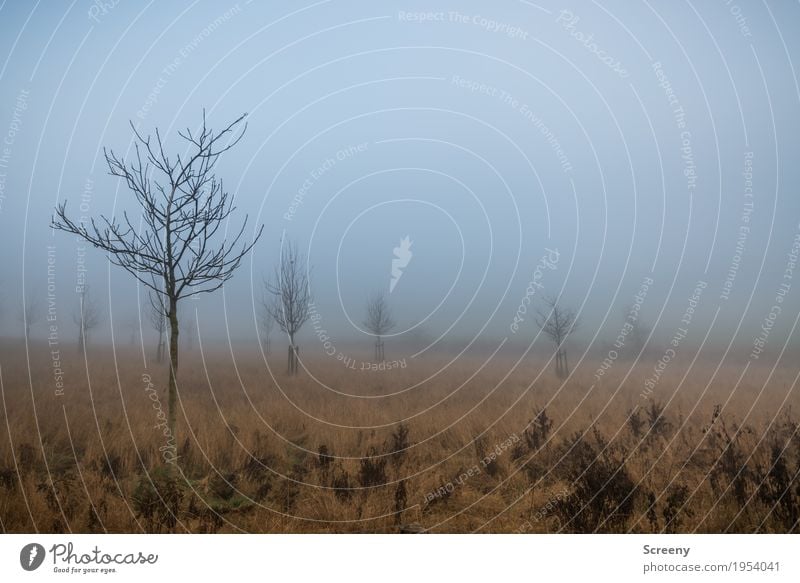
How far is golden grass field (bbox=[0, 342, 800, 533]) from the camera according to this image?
241 inches

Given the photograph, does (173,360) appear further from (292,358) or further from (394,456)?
(292,358)

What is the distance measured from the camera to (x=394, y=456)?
7.61 meters

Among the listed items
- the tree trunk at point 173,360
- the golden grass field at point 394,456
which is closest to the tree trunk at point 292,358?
the golden grass field at point 394,456

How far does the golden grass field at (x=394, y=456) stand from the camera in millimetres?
6125

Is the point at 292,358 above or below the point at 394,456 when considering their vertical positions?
above

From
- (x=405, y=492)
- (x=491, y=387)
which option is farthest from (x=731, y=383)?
(x=405, y=492)

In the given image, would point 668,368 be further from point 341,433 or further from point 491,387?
point 341,433
